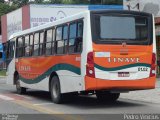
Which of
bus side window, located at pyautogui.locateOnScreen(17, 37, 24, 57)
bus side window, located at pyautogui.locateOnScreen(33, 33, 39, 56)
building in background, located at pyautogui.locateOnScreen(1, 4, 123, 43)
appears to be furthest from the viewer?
building in background, located at pyautogui.locateOnScreen(1, 4, 123, 43)

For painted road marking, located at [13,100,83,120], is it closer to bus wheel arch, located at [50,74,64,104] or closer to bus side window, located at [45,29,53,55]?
bus wheel arch, located at [50,74,64,104]

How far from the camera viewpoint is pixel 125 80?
47.9 feet

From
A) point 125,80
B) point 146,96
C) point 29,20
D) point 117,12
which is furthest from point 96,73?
point 29,20

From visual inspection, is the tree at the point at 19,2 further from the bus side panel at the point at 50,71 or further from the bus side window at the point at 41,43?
the bus side window at the point at 41,43

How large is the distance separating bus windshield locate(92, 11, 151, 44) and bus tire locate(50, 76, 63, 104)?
2.64m

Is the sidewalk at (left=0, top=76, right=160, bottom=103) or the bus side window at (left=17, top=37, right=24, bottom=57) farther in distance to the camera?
the bus side window at (left=17, top=37, right=24, bottom=57)

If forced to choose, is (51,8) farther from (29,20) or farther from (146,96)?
(146,96)

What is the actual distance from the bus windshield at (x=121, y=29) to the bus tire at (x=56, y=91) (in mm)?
2643

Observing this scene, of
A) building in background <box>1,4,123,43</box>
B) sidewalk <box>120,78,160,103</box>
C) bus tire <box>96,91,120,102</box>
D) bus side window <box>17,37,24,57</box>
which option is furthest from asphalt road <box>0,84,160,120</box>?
building in background <box>1,4,123,43</box>

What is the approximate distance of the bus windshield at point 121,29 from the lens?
14.6 meters

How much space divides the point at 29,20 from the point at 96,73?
27.5 m

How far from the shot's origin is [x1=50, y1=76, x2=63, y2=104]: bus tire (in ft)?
53.1

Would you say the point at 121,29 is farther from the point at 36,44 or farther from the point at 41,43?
the point at 36,44

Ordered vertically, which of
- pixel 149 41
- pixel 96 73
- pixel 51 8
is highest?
pixel 51 8
